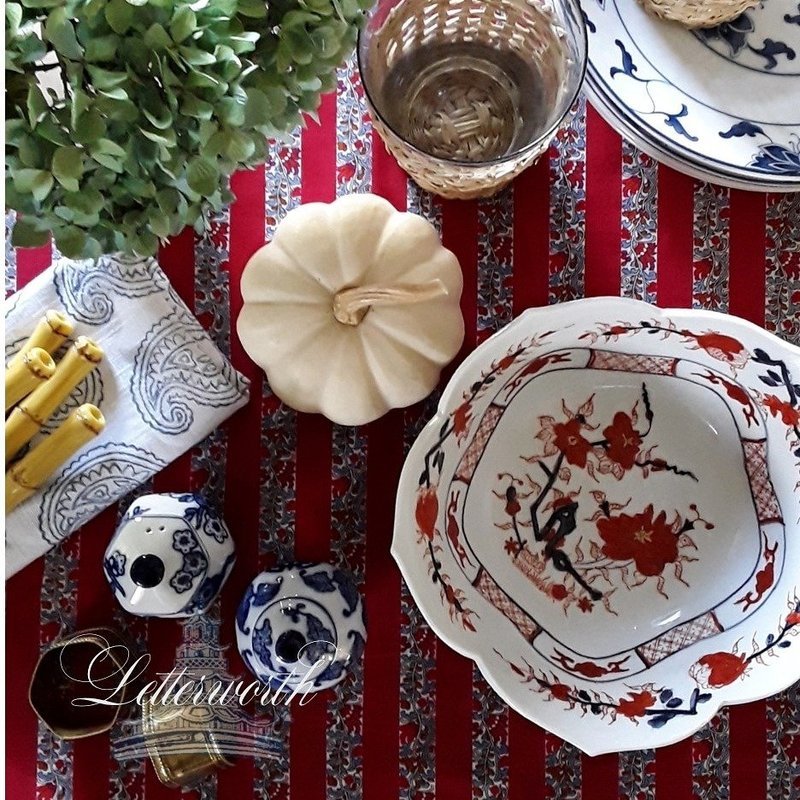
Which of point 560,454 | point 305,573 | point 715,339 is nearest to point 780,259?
point 715,339

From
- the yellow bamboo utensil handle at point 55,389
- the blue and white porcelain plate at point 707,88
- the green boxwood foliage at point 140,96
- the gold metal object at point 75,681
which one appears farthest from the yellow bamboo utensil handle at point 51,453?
the blue and white porcelain plate at point 707,88

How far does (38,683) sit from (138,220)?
458 mm

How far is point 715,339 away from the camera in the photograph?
0.69 meters

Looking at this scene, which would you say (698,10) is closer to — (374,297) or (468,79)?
(468,79)

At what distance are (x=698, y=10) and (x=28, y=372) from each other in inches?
23.0

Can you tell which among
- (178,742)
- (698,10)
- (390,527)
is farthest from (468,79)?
(178,742)

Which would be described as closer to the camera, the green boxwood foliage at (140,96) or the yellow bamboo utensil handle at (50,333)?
the green boxwood foliage at (140,96)

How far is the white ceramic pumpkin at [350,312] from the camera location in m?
0.71

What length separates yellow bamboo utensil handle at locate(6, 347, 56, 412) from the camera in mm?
704

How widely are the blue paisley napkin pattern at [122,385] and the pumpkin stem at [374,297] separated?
12 centimetres

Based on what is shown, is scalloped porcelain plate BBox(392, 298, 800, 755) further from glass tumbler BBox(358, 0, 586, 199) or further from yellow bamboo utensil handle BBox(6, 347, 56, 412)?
yellow bamboo utensil handle BBox(6, 347, 56, 412)

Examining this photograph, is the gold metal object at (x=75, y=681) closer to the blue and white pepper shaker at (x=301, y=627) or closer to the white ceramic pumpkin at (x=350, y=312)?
the blue and white pepper shaker at (x=301, y=627)

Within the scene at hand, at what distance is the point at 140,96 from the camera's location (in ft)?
1.40

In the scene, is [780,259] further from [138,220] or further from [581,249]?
[138,220]
